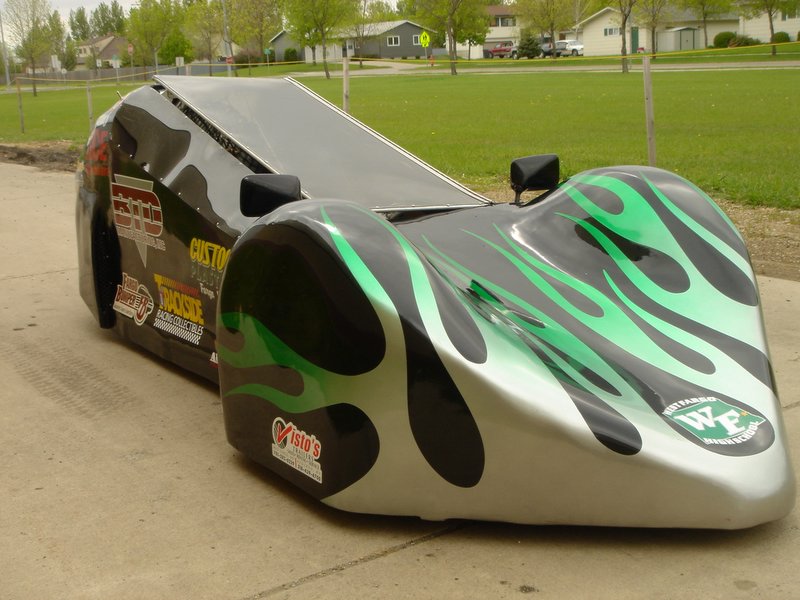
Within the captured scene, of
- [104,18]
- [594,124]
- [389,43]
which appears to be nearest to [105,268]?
[594,124]

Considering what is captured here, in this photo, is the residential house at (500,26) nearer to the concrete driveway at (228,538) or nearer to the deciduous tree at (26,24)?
the deciduous tree at (26,24)

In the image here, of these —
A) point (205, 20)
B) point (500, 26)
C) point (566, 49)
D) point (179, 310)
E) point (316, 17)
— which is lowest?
point (179, 310)

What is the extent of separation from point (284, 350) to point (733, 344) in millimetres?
1549

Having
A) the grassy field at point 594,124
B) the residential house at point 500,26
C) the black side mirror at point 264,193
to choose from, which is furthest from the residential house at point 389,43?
the black side mirror at point 264,193

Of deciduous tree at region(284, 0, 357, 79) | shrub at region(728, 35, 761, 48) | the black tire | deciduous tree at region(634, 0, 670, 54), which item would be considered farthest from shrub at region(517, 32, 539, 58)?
the black tire

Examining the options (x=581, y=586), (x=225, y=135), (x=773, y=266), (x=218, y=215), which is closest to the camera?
(x=581, y=586)

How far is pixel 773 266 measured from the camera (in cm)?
673

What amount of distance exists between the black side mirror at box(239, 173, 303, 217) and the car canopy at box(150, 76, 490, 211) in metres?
0.54

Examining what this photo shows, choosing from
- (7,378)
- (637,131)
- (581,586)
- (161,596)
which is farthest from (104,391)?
(637,131)

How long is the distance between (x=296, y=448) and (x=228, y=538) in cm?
37

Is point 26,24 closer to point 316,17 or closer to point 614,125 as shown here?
point 316,17

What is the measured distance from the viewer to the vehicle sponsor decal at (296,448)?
10.6 feet

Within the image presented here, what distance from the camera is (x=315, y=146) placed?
484 cm

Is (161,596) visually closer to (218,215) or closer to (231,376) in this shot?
(231,376)
